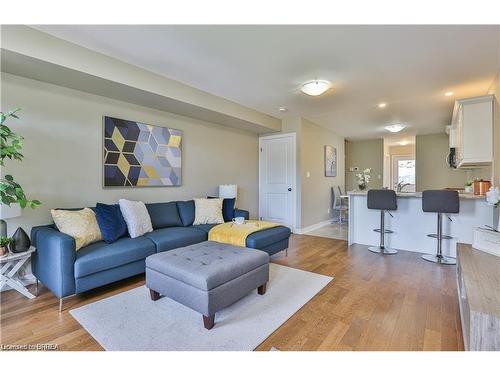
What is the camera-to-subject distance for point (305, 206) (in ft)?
17.9

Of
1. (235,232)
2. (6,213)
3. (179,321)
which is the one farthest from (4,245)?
(235,232)

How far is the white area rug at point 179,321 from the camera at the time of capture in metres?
1.69

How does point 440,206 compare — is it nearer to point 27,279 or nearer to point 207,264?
point 207,264

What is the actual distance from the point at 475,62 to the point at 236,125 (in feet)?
11.6

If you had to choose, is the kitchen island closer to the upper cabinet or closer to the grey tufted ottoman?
the upper cabinet

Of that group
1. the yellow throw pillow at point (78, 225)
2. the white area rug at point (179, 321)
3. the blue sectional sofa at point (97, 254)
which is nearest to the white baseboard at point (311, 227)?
the blue sectional sofa at point (97, 254)

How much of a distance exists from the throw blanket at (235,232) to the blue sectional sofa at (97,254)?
74 millimetres

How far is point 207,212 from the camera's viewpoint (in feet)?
12.8

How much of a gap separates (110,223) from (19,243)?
757 mm

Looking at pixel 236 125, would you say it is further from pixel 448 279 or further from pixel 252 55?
pixel 448 279

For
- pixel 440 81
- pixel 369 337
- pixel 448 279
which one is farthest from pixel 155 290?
pixel 440 81

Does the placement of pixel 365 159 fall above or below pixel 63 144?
above

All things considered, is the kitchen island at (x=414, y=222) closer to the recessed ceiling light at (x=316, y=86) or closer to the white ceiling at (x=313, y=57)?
the white ceiling at (x=313, y=57)

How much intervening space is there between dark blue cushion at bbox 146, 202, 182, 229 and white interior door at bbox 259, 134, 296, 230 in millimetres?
2477
